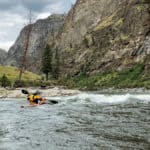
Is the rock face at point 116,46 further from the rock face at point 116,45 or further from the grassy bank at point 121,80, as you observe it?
the grassy bank at point 121,80

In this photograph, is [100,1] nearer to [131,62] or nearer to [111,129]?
[131,62]

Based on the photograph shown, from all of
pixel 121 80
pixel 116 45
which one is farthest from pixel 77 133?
pixel 116 45

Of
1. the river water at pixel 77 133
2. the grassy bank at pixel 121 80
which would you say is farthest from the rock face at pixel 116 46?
the river water at pixel 77 133

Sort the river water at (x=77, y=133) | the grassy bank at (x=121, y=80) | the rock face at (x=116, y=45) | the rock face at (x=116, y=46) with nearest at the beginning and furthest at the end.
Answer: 1. the river water at (x=77, y=133)
2. the grassy bank at (x=121, y=80)
3. the rock face at (x=116, y=46)
4. the rock face at (x=116, y=45)

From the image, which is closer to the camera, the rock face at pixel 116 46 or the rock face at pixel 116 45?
the rock face at pixel 116 46

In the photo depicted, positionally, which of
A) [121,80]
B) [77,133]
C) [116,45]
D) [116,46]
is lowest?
[77,133]

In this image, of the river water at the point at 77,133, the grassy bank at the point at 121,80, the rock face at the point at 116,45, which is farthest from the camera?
the rock face at the point at 116,45

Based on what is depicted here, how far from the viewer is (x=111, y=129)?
2102 centimetres

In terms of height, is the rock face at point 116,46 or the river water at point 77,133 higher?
the rock face at point 116,46

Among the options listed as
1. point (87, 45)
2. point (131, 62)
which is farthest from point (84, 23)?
point (131, 62)

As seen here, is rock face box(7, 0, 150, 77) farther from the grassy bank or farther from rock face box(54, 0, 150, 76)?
the grassy bank

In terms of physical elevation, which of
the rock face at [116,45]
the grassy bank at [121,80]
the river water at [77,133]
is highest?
the rock face at [116,45]

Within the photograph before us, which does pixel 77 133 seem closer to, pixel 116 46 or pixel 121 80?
pixel 121 80

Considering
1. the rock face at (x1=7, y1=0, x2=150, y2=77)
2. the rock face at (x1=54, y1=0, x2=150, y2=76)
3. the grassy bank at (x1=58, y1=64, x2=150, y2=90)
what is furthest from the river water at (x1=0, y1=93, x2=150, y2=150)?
the rock face at (x1=54, y1=0, x2=150, y2=76)
